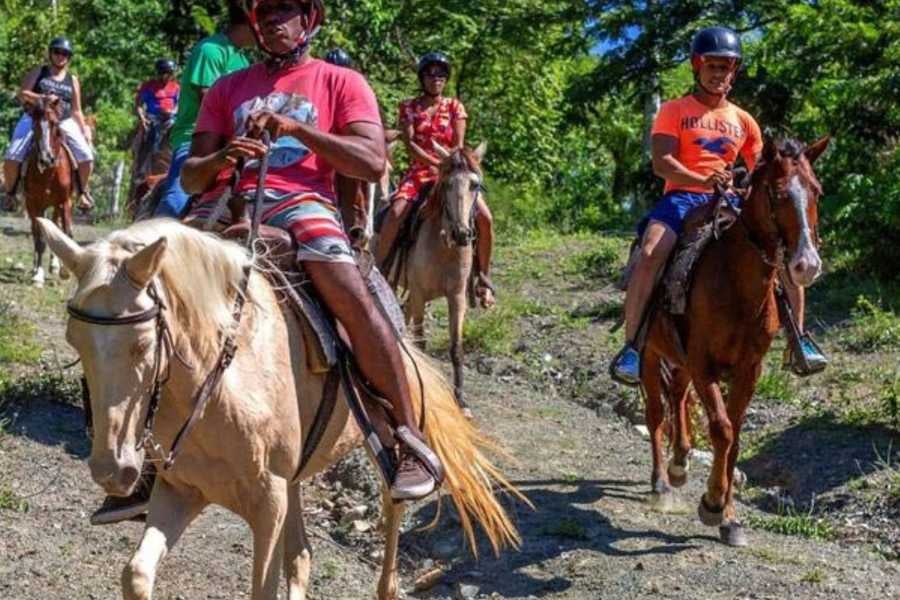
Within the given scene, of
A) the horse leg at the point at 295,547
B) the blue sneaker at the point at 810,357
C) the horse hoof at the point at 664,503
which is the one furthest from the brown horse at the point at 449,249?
the horse leg at the point at 295,547

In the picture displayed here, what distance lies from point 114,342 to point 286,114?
170 centimetres

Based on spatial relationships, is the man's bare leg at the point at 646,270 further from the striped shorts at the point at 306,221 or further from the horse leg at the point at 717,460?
the striped shorts at the point at 306,221

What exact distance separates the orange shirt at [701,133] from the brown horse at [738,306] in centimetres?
57

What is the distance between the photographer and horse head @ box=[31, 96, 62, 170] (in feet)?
54.1

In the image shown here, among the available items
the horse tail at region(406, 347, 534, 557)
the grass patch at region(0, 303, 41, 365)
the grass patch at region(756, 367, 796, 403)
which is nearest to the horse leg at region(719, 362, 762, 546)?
the horse tail at region(406, 347, 534, 557)

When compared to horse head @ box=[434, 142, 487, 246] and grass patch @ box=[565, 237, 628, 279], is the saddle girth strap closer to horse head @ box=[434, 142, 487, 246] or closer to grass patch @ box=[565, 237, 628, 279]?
horse head @ box=[434, 142, 487, 246]

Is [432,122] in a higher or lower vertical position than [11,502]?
higher

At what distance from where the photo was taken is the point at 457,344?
12250 millimetres

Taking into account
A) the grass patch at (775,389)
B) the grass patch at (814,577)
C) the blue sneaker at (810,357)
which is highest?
the blue sneaker at (810,357)

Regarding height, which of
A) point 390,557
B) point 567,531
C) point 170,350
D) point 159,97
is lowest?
point 567,531

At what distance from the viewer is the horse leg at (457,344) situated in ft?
38.9

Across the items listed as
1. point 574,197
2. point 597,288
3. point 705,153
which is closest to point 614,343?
point 597,288

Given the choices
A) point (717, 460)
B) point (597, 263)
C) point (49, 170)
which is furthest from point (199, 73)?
point (597, 263)

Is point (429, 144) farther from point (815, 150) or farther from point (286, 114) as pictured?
point (286, 114)
